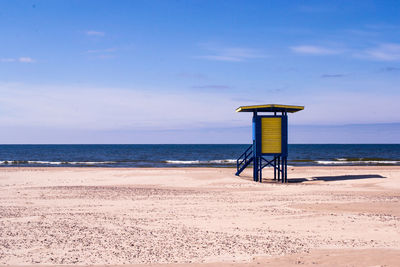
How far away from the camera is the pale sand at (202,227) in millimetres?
8094

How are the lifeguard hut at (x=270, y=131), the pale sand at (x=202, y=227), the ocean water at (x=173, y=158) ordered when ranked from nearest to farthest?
the pale sand at (x=202, y=227) → the lifeguard hut at (x=270, y=131) → the ocean water at (x=173, y=158)

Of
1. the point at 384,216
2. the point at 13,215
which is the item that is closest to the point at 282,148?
the point at 384,216

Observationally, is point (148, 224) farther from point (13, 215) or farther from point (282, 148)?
point (282, 148)

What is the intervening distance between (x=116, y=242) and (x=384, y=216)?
808cm

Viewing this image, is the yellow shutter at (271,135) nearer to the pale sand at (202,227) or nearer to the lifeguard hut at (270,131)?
the lifeguard hut at (270,131)

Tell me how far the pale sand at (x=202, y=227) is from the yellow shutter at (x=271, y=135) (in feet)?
14.9

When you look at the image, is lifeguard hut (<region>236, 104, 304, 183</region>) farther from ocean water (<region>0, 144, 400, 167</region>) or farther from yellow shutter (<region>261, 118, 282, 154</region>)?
ocean water (<region>0, 144, 400, 167</region>)

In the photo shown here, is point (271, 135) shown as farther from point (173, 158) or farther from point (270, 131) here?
point (173, 158)

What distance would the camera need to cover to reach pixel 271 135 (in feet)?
76.3

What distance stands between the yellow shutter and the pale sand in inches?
178

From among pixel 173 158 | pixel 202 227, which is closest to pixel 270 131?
pixel 202 227

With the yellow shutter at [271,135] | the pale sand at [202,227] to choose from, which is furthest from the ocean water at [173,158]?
the pale sand at [202,227]

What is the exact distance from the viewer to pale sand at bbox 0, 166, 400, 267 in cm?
809

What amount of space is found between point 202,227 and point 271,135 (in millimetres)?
13265
